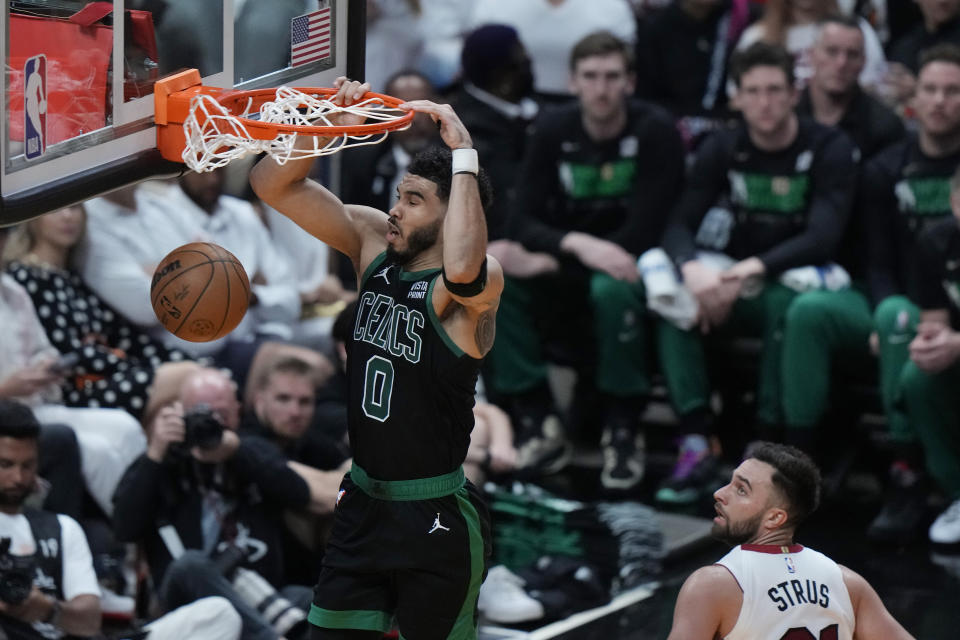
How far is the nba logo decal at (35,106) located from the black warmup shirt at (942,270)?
4.45 metres

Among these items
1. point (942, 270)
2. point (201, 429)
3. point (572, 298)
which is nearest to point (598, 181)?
point (572, 298)

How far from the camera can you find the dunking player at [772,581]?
4113mm

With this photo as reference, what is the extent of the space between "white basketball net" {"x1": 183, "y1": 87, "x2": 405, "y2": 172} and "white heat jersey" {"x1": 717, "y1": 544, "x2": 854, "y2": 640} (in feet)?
5.40

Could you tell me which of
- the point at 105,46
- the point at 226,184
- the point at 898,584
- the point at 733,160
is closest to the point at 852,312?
the point at 733,160

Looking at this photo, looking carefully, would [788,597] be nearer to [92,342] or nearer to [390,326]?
[390,326]

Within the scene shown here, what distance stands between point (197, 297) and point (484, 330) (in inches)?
37.1

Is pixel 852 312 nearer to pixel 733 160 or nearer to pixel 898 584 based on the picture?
pixel 733 160

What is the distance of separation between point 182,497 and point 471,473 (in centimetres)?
133

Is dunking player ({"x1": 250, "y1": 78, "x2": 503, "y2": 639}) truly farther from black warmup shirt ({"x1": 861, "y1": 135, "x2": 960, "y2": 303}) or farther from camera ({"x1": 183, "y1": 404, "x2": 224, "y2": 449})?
black warmup shirt ({"x1": 861, "y1": 135, "x2": 960, "y2": 303})

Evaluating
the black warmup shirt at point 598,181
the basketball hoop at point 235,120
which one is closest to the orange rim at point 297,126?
the basketball hoop at point 235,120

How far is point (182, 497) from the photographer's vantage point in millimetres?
5980

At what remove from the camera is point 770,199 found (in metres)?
7.76

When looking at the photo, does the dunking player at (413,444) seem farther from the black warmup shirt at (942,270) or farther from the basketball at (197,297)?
the black warmup shirt at (942,270)

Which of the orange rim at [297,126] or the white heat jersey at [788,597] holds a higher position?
the orange rim at [297,126]
